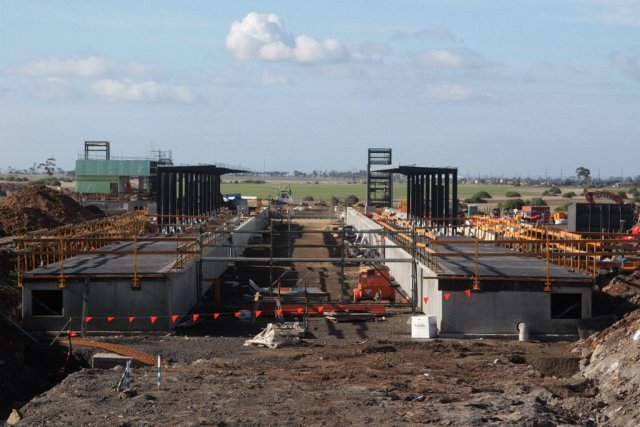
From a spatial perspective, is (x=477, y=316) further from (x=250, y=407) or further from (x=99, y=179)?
(x=99, y=179)

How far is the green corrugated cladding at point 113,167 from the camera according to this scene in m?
63.3

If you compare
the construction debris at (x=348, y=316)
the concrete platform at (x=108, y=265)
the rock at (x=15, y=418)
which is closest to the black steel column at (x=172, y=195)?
the concrete platform at (x=108, y=265)

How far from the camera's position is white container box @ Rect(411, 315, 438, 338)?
21422mm

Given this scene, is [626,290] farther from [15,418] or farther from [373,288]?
[15,418]

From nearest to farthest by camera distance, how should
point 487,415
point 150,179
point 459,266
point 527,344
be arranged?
1. point 487,415
2. point 527,344
3. point 459,266
4. point 150,179

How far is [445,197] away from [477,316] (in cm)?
2415

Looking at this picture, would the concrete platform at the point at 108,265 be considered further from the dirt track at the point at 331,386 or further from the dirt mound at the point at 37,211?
the dirt mound at the point at 37,211

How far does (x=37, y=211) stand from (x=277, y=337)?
2953cm

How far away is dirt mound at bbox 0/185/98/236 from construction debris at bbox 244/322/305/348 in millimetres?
24939

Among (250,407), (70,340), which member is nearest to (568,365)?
(250,407)

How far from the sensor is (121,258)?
2755 cm

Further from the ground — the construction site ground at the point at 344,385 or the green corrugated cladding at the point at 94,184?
the green corrugated cladding at the point at 94,184

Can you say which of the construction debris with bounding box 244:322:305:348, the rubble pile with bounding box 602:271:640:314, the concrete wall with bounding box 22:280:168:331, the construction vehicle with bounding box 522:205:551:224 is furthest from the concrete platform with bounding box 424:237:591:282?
the construction vehicle with bounding box 522:205:551:224

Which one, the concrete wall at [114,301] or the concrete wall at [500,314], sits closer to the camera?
the concrete wall at [500,314]
